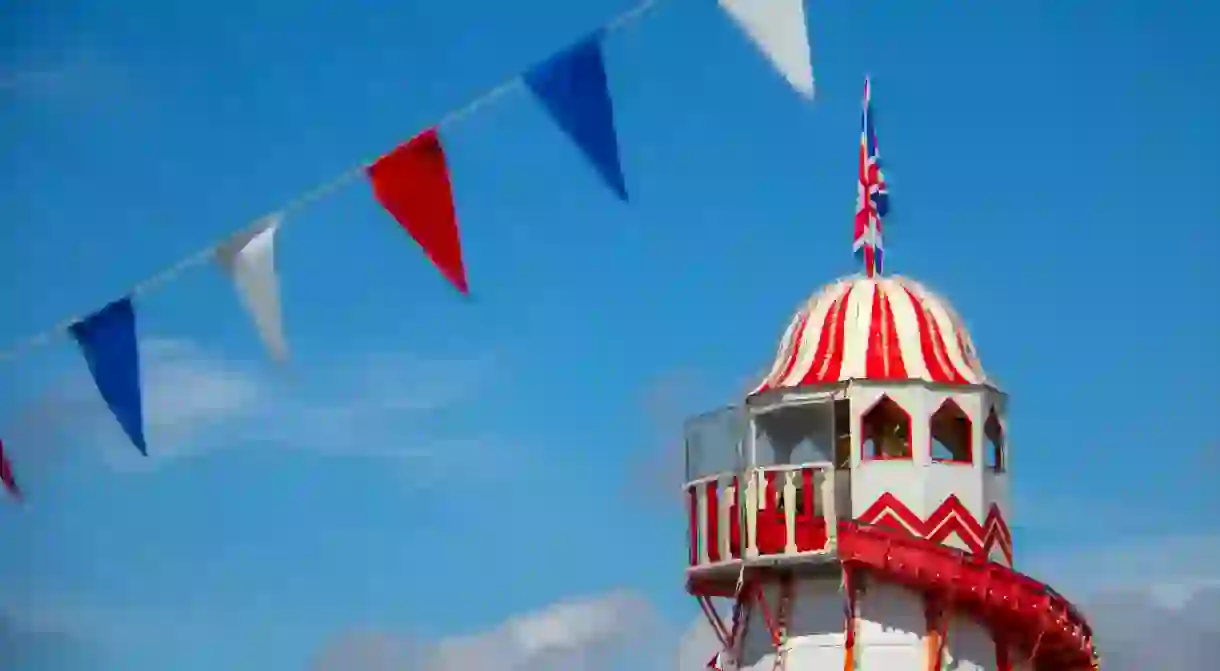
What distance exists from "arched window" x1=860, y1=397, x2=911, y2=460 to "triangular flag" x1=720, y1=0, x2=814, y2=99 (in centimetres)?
1417

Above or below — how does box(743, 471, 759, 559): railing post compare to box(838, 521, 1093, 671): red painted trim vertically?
above

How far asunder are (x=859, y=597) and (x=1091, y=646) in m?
4.26

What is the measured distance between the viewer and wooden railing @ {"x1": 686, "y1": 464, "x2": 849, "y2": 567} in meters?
39.9

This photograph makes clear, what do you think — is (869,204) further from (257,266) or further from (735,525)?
(257,266)

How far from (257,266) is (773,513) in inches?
455

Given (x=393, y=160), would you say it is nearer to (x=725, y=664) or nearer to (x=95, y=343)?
(x=95, y=343)

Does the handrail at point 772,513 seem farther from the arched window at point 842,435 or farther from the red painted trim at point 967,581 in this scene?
the red painted trim at point 967,581

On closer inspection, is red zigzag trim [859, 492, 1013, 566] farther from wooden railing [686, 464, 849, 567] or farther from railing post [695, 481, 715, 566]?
railing post [695, 481, 715, 566]

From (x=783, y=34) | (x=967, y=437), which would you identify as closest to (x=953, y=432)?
(x=967, y=437)

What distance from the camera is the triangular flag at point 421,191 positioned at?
31.2 meters

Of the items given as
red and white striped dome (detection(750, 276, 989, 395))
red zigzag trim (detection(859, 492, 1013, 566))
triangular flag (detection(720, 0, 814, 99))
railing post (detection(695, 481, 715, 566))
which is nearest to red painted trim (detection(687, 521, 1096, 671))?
red zigzag trim (detection(859, 492, 1013, 566))

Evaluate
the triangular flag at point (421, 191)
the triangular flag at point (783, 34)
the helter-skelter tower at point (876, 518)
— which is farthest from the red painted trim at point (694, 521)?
the triangular flag at point (783, 34)

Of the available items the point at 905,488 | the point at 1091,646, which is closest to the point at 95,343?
the point at 905,488

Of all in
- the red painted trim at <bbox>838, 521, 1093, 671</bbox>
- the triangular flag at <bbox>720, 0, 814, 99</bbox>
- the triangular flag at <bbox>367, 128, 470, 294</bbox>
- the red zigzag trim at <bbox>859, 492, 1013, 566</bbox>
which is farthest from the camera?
the red zigzag trim at <bbox>859, 492, 1013, 566</bbox>
